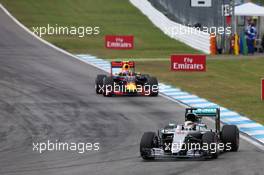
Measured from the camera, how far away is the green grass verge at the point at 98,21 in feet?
164

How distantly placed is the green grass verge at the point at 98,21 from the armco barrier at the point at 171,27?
0.39 m

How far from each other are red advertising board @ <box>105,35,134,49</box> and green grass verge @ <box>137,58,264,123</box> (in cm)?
580

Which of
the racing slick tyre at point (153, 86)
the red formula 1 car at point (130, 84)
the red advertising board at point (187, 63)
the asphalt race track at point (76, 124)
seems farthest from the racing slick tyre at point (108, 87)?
the red advertising board at point (187, 63)

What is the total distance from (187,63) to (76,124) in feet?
49.5

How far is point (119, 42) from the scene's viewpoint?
4994 centimetres

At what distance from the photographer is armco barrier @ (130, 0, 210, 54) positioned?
165 ft

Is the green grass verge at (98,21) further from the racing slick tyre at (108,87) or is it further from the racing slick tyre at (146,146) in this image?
the racing slick tyre at (146,146)

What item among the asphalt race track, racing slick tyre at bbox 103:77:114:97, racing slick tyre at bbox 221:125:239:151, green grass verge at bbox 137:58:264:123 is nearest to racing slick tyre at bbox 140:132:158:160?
the asphalt race track

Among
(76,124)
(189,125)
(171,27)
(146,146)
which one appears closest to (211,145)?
(189,125)

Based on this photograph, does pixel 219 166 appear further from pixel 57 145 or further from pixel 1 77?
pixel 1 77

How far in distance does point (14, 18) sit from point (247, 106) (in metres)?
31.4

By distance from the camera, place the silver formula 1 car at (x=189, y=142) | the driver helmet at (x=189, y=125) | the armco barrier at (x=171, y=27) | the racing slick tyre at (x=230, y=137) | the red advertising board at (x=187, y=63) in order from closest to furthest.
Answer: the silver formula 1 car at (x=189, y=142) < the driver helmet at (x=189, y=125) < the racing slick tyre at (x=230, y=137) < the red advertising board at (x=187, y=63) < the armco barrier at (x=171, y=27)

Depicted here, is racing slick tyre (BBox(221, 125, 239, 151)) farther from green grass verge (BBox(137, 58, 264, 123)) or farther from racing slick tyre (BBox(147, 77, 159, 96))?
racing slick tyre (BBox(147, 77, 159, 96))

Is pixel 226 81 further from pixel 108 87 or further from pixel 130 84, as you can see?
pixel 108 87
